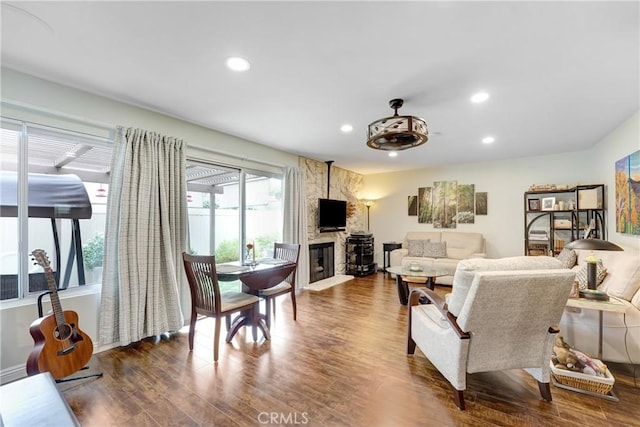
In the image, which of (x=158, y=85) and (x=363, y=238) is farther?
(x=363, y=238)

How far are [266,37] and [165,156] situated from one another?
1857 mm

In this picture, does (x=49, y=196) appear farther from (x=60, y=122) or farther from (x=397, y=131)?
(x=397, y=131)

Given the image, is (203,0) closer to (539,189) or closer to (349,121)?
(349,121)

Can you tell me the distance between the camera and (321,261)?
5.58m

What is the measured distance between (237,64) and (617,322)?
3.70 m

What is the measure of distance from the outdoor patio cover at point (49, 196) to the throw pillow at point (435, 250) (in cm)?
538

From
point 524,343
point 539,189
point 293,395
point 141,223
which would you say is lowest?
point 293,395

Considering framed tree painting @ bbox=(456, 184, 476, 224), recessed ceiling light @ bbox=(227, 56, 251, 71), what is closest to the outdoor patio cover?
recessed ceiling light @ bbox=(227, 56, 251, 71)

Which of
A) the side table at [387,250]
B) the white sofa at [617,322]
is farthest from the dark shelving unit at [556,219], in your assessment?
the side table at [387,250]

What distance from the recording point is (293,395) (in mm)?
1946

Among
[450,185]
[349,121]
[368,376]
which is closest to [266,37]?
[349,121]

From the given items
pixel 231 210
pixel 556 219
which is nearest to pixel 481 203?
pixel 556 219

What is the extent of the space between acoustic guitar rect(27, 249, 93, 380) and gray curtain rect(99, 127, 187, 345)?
488mm

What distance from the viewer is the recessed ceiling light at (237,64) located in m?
2.04
